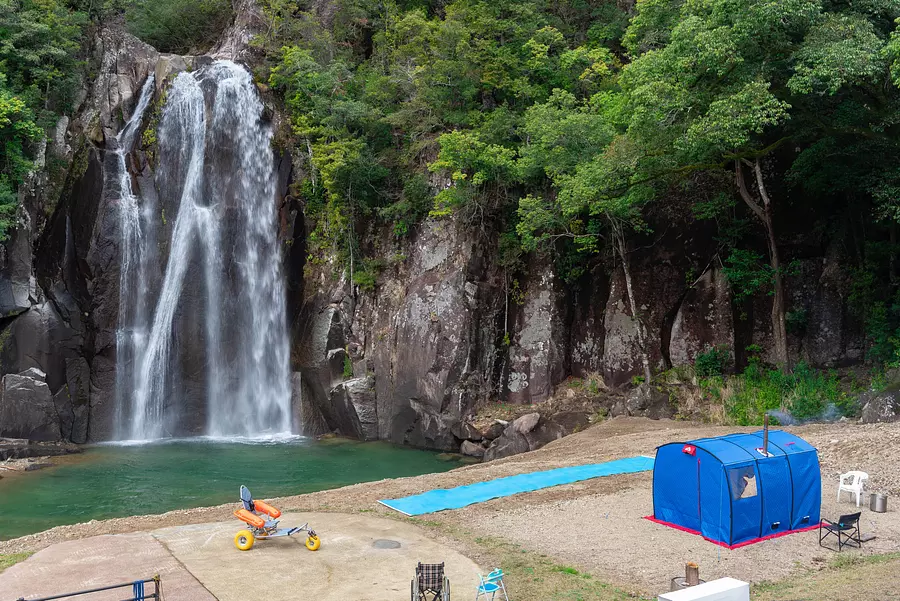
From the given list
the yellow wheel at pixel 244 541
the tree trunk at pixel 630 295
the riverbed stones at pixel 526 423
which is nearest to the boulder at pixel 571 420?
the riverbed stones at pixel 526 423

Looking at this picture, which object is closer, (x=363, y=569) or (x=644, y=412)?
(x=363, y=569)

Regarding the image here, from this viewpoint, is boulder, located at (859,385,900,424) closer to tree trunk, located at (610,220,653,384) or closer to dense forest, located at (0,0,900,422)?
dense forest, located at (0,0,900,422)

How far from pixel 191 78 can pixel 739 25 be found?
70.0ft

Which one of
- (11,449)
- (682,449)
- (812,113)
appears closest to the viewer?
(682,449)

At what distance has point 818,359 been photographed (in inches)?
866

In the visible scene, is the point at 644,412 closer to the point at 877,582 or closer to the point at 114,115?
the point at 877,582

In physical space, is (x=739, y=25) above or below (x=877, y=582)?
above

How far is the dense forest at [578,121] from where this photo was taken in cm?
1777

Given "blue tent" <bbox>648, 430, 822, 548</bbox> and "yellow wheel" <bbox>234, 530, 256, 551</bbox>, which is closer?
"yellow wheel" <bbox>234, 530, 256, 551</bbox>

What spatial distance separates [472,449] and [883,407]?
11.7 metres

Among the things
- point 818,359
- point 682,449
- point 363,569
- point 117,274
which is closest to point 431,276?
point 117,274

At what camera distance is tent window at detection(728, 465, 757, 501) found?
439 inches

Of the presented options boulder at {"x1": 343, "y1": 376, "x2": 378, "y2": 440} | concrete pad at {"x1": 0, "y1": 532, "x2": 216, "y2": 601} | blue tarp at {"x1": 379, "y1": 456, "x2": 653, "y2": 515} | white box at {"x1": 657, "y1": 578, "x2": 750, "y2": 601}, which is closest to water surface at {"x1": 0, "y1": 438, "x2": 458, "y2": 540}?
boulder at {"x1": 343, "y1": 376, "x2": 378, "y2": 440}

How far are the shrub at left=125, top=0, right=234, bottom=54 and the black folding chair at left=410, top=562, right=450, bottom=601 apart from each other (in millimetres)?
35001
